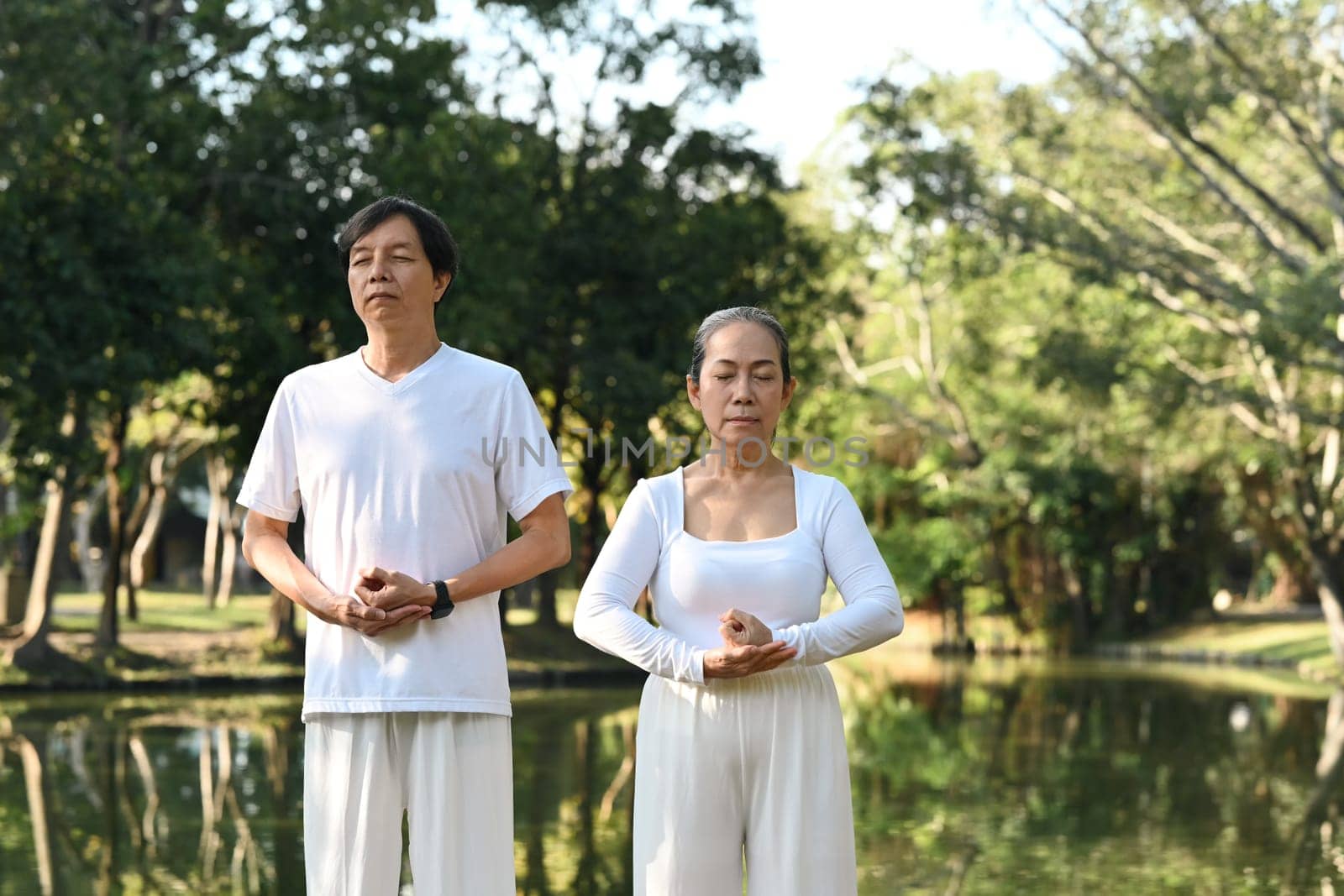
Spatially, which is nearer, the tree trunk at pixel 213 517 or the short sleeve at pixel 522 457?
the short sleeve at pixel 522 457

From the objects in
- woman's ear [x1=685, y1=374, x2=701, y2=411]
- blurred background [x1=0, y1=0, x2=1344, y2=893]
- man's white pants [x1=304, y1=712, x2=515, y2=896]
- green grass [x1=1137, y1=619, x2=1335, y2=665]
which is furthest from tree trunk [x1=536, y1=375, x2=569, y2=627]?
man's white pants [x1=304, y1=712, x2=515, y2=896]

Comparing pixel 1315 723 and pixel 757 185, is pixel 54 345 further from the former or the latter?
pixel 757 185

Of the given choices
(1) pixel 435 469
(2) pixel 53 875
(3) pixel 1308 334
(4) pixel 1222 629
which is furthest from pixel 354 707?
(4) pixel 1222 629

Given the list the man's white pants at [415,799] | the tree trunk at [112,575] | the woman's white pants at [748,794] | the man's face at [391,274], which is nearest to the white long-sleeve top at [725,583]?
the woman's white pants at [748,794]

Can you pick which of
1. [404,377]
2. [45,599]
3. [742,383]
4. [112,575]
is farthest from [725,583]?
[112,575]

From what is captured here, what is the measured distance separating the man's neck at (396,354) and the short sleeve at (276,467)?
0.66ft

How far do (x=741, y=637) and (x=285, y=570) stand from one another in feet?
3.03

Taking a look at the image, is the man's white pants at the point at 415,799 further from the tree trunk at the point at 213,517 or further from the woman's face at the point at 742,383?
the tree trunk at the point at 213,517

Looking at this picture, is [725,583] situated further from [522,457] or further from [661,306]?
[661,306]

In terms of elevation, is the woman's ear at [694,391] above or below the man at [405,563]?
above

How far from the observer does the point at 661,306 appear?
98.7ft

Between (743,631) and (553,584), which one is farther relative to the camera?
(553,584)

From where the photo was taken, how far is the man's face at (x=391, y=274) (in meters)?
3.71

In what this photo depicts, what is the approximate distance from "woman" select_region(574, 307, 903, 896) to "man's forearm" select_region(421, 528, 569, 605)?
7.9 inches
